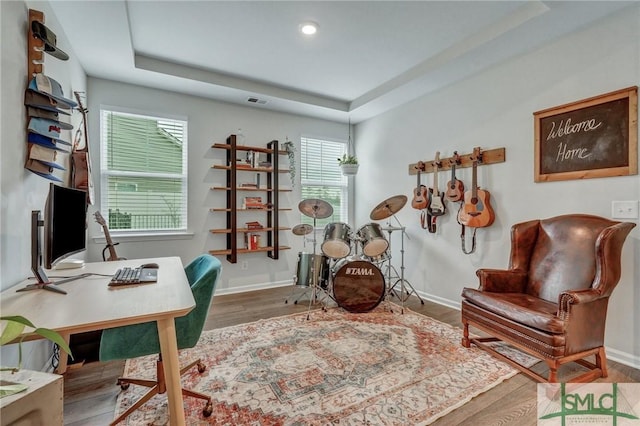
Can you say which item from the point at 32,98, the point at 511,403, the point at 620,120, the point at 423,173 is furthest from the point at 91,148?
the point at 620,120

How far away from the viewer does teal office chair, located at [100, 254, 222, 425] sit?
155 centimetres

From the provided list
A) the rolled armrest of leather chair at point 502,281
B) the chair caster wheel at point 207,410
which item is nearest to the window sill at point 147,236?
the chair caster wheel at point 207,410

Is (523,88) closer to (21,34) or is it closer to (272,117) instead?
(272,117)

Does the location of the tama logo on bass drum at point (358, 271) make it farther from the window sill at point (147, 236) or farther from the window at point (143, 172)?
the window at point (143, 172)

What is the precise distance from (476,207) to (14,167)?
366cm

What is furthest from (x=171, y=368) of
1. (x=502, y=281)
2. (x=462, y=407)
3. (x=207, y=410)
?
(x=502, y=281)

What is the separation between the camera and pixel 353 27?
269 centimetres

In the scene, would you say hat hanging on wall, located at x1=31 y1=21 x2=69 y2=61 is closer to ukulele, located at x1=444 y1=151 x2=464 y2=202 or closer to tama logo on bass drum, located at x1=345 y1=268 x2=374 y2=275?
tama logo on bass drum, located at x1=345 y1=268 x2=374 y2=275

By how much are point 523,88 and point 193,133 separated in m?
3.70

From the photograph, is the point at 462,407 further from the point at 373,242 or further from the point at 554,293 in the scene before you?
the point at 373,242

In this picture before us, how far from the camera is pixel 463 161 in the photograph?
3439 millimetres

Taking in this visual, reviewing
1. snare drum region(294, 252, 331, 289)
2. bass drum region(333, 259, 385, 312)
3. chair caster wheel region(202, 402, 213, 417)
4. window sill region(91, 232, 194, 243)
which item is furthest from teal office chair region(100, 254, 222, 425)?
window sill region(91, 232, 194, 243)


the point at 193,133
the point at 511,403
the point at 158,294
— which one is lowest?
the point at 511,403

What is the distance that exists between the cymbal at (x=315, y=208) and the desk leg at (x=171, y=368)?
2215 mm
